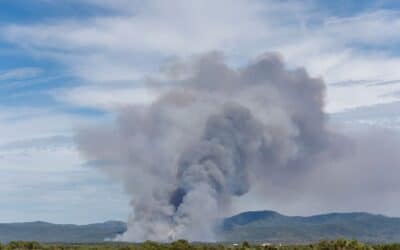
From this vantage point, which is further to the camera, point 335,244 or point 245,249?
point 245,249

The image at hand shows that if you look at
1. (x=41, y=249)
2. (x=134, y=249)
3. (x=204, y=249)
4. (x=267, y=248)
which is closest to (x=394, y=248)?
(x=267, y=248)

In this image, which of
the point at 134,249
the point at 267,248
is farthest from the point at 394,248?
the point at 134,249

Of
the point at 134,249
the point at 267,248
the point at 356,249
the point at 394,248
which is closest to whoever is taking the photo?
the point at 356,249

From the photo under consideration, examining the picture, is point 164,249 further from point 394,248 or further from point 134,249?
point 394,248

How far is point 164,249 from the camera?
11481cm

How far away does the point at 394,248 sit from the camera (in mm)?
107938

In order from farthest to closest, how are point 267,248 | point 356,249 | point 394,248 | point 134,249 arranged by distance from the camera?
1. point 134,249
2. point 267,248
3. point 394,248
4. point 356,249

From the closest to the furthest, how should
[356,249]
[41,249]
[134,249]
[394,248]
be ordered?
[356,249] < [394,248] < [134,249] < [41,249]

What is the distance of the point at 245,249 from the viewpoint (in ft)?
355

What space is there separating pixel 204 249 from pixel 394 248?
31075 mm

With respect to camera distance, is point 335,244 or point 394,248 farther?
point 394,248

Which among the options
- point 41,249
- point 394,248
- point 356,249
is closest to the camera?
point 356,249

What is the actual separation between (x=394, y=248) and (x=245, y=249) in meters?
23.1

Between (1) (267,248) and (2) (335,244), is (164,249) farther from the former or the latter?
(2) (335,244)
